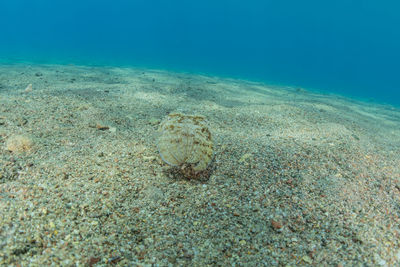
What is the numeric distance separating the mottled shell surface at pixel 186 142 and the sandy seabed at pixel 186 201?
0.33 metres

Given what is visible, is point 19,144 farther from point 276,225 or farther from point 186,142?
point 276,225

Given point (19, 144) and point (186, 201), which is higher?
point (19, 144)

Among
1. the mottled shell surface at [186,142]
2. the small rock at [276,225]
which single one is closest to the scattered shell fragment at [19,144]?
the mottled shell surface at [186,142]

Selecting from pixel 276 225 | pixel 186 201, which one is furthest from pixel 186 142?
pixel 276 225

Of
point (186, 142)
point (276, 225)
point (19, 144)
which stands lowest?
point (276, 225)

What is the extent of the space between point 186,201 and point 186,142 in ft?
2.55

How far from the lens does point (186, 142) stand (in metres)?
2.80

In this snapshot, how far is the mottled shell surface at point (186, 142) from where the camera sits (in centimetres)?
281

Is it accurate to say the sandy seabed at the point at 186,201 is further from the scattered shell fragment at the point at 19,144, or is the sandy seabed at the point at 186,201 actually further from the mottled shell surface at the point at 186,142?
the mottled shell surface at the point at 186,142

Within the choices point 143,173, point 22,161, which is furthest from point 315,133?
point 22,161

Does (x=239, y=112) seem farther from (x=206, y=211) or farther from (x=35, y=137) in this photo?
(x=35, y=137)

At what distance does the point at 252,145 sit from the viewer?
13.6 feet

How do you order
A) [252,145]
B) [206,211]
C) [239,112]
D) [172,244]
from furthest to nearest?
[239,112]
[252,145]
[206,211]
[172,244]

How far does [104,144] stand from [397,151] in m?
6.76
